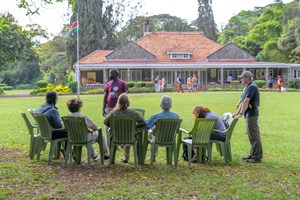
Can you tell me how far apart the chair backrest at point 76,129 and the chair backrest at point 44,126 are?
0.40 m

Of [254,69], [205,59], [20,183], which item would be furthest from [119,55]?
[20,183]

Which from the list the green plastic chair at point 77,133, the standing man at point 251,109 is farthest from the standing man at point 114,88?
the standing man at point 251,109

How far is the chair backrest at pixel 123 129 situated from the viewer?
278 inches

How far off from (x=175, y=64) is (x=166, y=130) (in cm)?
3819

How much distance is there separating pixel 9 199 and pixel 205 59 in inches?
1702

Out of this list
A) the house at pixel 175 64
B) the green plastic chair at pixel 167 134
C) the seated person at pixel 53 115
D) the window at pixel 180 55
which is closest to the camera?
the green plastic chair at pixel 167 134

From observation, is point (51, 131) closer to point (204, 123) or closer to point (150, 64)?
point (204, 123)

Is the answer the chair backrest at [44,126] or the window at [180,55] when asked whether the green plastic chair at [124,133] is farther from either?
the window at [180,55]

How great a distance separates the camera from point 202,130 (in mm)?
7344

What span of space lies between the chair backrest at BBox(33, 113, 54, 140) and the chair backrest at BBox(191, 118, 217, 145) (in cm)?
239

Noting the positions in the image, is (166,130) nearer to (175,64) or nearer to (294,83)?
(294,83)

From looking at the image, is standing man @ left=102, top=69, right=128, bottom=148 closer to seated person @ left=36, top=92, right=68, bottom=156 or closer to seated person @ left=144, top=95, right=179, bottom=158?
seated person @ left=36, top=92, right=68, bottom=156

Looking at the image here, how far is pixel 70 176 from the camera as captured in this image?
664cm

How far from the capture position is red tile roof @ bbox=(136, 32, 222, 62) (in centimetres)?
4831
